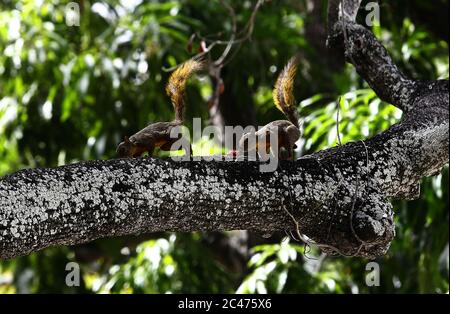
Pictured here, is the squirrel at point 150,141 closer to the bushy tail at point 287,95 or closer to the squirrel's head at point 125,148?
the squirrel's head at point 125,148

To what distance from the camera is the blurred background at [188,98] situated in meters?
3.24

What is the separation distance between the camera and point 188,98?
11.6ft

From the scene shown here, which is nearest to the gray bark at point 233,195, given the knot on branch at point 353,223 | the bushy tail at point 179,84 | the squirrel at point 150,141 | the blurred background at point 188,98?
the knot on branch at point 353,223

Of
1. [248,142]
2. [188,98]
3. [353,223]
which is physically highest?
[248,142]

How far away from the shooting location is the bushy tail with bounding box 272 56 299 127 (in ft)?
5.81

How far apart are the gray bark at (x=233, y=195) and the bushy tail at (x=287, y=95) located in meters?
0.19

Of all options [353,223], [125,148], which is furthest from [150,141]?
[353,223]

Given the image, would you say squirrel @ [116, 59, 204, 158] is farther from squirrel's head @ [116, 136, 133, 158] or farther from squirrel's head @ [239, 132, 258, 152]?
squirrel's head @ [239, 132, 258, 152]

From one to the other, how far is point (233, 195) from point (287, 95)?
17.2 inches

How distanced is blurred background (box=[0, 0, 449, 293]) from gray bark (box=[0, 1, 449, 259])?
1.38 m

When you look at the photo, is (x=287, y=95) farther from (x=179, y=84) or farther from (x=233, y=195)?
(x=233, y=195)

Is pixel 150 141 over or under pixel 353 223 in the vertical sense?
over

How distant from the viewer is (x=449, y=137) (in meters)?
1.80

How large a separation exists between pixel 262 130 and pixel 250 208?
9.1 inches
